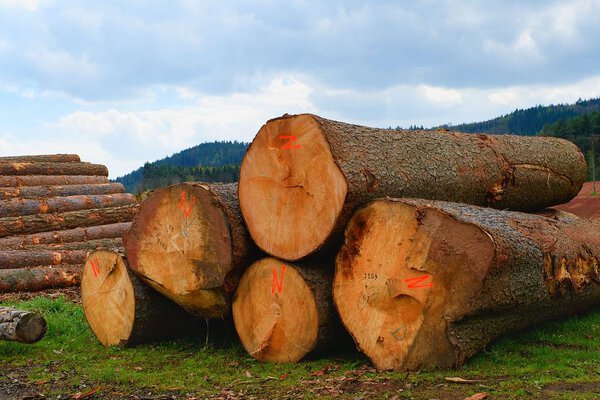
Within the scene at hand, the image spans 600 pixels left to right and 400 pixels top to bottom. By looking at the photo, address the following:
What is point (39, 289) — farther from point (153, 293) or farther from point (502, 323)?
point (502, 323)

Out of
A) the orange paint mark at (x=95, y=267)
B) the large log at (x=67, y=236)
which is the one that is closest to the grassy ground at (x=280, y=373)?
the orange paint mark at (x=95, y=267)

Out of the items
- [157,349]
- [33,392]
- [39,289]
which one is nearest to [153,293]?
[157,349]

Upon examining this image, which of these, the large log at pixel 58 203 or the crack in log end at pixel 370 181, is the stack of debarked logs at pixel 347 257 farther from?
the large log at pixel 58 203

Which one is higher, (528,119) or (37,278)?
(528,119)

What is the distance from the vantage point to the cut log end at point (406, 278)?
18.0 ft

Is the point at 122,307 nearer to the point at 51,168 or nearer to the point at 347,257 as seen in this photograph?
the point at 347,257

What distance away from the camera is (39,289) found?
473 inches

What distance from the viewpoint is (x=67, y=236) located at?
14.3 meters

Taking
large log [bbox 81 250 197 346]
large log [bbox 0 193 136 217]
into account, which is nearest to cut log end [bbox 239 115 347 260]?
large log [bbox 81 250 197 346]

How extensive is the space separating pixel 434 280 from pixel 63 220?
36.5 feet

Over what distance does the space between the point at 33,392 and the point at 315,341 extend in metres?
2.69

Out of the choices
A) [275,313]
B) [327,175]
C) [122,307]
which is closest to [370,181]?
[327,175]

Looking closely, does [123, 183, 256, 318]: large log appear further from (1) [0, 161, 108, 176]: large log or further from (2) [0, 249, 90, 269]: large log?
(1) [0, 161, 108, 176]: large log

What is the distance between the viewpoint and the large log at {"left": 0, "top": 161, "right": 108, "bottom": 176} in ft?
57.3
